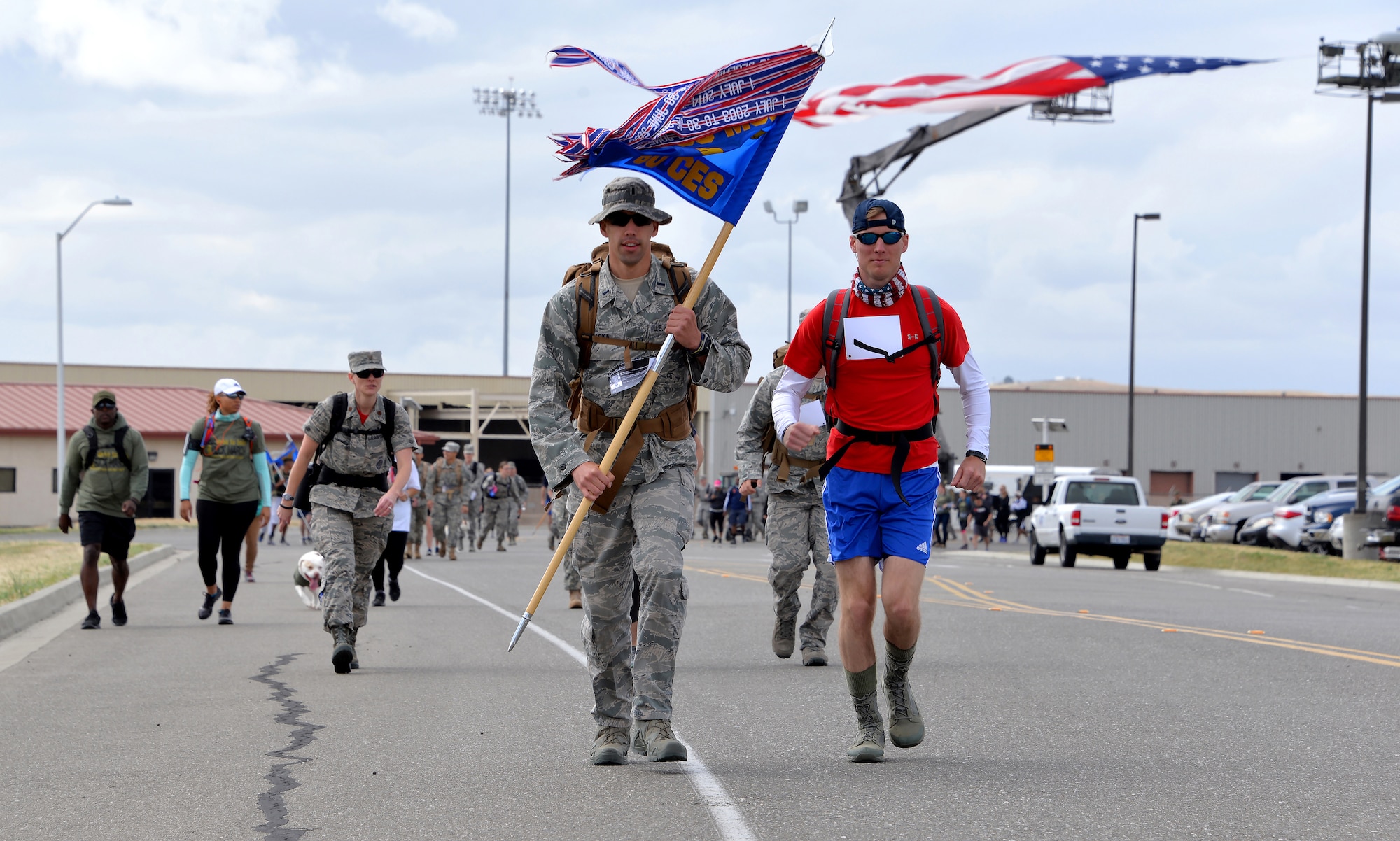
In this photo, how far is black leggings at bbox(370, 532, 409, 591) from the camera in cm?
1454

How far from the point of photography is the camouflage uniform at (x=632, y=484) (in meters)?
5.97

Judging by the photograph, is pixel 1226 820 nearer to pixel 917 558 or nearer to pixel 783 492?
pixel 917 558

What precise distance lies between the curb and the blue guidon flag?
301 inches

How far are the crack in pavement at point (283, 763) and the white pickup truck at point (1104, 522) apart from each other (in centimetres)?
2128

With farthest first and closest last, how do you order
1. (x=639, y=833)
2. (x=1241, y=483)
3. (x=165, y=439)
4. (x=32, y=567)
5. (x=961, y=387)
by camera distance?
(x=1241, y=483) < (x=165, y=439) < (x=32, y=567) < (x=961, y=387) < (x=639, y=833)

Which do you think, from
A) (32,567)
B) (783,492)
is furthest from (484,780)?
(32,567)

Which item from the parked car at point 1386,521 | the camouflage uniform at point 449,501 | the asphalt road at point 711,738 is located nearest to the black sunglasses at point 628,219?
the asphalt road at point 711,738

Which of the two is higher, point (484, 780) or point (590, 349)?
point (590, 349)

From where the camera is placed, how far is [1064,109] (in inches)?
1101

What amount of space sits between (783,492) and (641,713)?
4025mm

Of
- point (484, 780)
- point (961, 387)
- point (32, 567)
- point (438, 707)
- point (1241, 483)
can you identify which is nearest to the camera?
point (484, 780)

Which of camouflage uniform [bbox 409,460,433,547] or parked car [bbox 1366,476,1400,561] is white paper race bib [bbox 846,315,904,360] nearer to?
camouflage uniform [bbox 409,460,433,547]

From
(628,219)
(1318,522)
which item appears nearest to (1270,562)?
(1318,522)

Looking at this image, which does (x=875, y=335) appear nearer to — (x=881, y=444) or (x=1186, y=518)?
(x=881, y=444)
